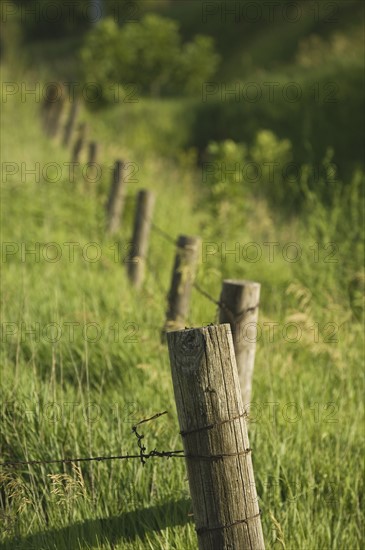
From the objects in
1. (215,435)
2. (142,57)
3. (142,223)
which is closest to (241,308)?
(215,435)

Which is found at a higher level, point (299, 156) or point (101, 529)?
point (299, 156)

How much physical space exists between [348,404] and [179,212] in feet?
19.9

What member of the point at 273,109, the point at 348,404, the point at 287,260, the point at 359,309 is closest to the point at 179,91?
the point at 273,109

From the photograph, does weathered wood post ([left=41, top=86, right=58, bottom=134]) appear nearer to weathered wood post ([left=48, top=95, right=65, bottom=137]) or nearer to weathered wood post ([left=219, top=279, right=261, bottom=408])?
weathered wood post ([left=48, top=95, right=65, bottom=137])

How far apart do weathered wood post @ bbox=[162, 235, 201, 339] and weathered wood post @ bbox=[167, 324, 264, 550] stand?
2773 millimetres

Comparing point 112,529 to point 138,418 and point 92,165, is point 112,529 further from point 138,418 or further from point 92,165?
point 92,165

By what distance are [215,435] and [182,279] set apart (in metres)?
2.96

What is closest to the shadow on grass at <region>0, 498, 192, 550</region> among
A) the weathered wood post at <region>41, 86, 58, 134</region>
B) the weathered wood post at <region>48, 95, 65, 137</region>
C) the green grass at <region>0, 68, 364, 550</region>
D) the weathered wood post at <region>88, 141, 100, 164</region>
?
the green grass at <region>0, 68, 364, 550</region>

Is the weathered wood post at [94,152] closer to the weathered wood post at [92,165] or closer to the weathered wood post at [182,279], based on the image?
the weathered wood post at [92,165]

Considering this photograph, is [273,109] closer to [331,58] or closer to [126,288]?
[331,58]

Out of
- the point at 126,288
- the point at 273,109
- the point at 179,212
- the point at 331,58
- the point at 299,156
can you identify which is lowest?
the point at 126,288

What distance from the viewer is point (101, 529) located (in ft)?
11.1

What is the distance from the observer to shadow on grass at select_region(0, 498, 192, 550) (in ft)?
10.7

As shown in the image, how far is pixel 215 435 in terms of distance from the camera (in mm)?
2506
